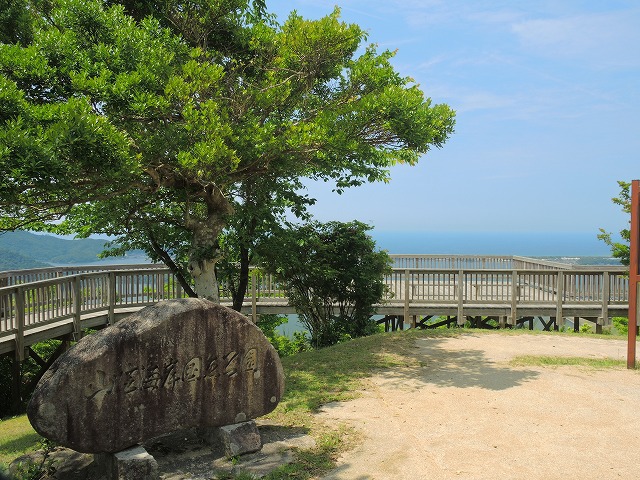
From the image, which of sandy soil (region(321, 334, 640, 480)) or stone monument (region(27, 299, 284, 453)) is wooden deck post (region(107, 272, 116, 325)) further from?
stone monument (region(27, 299, 284, 453))

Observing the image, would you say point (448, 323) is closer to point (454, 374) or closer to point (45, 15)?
point (454, 374)

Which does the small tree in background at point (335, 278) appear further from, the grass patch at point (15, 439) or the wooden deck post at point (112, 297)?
the grass patch at point (15, 439)

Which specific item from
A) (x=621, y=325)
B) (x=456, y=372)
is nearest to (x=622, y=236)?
(x=621, y=325)

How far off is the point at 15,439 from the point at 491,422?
7.07 meters

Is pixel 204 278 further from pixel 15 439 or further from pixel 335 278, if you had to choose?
pixel 335 278

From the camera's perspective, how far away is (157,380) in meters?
5.43

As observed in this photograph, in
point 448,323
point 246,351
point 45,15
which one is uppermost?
point 45,15

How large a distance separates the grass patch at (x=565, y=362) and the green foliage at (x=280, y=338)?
6.82 m

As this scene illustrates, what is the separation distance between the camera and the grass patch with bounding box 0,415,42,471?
22.4 feet

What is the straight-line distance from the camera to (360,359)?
33.7ft

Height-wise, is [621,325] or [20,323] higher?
[20,323]

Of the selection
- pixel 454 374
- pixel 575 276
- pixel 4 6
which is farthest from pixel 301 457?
pixel 575 276

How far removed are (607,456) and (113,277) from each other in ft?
40.0

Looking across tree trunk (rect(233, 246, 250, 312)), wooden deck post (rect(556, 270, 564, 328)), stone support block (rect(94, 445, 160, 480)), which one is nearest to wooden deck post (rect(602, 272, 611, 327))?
wooden deck post (rect(556, 270, 564, 328))
